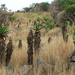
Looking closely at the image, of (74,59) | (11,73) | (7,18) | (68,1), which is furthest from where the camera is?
(7,18)

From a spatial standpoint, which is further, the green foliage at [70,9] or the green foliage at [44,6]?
the green foliage at [44,6]

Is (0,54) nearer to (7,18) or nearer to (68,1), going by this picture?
(68,1)

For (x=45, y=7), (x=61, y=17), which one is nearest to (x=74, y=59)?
(x=61, y=17)

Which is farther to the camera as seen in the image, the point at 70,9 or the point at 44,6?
the point at 44,6

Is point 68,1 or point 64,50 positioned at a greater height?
point 68,1

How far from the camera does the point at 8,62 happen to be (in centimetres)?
727

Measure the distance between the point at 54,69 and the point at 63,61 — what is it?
1.01 meters

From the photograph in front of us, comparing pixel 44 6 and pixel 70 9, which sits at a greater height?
pixel 44 6

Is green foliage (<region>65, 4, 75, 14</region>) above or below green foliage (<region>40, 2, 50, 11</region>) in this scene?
below

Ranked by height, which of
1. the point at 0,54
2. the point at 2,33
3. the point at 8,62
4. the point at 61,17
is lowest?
the point at 8,62

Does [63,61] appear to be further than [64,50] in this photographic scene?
No

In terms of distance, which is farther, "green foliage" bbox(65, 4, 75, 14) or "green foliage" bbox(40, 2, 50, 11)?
"green foliage" bbox(40, 2, 50, 11)

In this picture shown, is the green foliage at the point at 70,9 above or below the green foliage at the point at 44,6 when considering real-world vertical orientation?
below

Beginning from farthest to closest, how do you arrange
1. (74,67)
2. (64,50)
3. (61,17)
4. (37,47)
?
1. (61,17)
2. (37,47)
3. (64,50)
4. (74,67)
